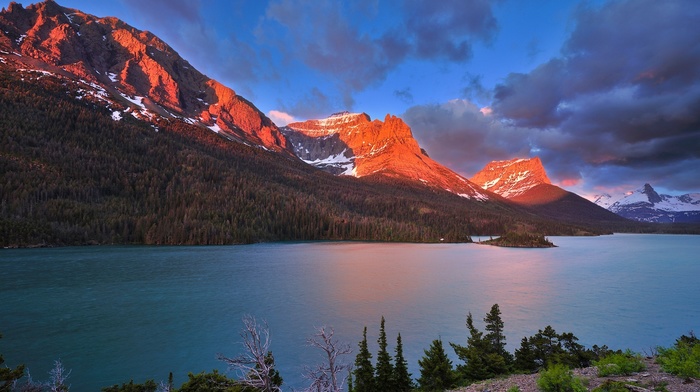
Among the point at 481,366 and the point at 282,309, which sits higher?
the point at 481,366

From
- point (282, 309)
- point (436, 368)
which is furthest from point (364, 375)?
point (282, 309)

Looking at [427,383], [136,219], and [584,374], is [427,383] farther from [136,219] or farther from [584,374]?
[136,219]

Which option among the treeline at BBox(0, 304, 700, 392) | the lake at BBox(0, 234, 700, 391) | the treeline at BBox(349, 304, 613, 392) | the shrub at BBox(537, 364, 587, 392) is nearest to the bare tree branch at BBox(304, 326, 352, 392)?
the treeline at BBox(0, 304, 700, 392)

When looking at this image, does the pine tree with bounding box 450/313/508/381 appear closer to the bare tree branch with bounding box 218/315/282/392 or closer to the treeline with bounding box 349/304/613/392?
the treeline with bounding box 349/304/613/392

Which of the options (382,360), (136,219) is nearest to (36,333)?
(382,360)

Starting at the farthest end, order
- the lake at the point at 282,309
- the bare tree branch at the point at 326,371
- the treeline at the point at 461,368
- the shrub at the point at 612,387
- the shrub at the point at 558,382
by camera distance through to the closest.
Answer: the lake at the point at 282,309, the treeline at the point at 461,368, the bare tree branch at the point at 326,371, the shrub at the point at 558,382, the shrub at the point at 612,387

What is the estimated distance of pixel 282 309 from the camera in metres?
50.6

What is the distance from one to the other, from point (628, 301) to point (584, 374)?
2131 inches

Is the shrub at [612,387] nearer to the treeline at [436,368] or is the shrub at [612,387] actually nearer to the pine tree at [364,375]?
the treeline at [436,368]

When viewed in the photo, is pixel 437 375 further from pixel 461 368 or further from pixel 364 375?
pixel 364 375

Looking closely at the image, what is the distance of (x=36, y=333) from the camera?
37.2 metres

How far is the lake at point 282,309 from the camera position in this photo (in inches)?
1273

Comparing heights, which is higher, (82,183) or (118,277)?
(82,183)

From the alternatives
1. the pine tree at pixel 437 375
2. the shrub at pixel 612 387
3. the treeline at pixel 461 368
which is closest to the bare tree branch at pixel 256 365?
the treeline at pixel 461 368
